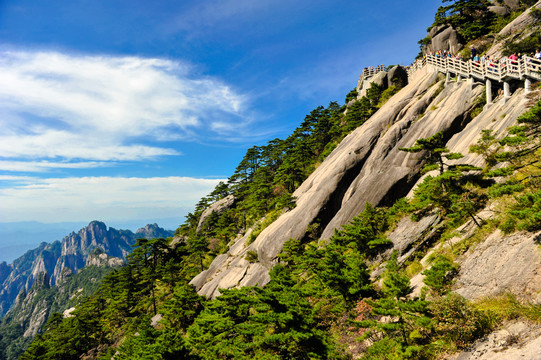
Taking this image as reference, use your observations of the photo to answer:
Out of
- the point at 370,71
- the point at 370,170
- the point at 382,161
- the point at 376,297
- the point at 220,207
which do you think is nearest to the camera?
the point at 376,297

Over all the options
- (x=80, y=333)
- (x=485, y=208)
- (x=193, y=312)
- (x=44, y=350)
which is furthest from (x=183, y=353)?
(x=44, y=350)

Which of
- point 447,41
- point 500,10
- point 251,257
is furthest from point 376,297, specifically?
point 500,10

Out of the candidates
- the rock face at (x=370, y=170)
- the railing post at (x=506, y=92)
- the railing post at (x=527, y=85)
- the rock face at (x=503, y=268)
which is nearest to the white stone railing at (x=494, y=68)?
the railing post at (x=527, y=85)

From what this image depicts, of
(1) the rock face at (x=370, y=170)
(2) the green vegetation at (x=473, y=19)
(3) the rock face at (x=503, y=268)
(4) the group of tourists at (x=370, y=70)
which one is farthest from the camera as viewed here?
(4) the group of tourists at (x=370, y=70)

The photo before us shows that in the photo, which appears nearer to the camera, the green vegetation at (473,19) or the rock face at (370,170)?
the rock face at (370,170)

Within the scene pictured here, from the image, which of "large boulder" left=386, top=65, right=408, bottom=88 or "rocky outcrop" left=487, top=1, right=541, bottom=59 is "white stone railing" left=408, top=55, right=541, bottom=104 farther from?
"large boulder" left=386, top=65, right=408, bottom=88

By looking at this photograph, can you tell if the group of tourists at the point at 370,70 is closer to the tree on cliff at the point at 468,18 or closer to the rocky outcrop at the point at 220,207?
the tree on cliff at the point at 468,18

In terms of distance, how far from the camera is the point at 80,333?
38.9m

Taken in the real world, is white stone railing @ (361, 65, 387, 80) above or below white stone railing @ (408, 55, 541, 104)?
above

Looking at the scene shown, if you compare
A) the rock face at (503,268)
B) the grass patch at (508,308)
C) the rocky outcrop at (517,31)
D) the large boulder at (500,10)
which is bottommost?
the grass patch at (508,308)

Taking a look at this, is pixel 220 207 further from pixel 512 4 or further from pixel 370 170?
pixel 512 4

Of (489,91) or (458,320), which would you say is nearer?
(458,320)

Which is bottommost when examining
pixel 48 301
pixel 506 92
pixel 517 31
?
pixel 48 301

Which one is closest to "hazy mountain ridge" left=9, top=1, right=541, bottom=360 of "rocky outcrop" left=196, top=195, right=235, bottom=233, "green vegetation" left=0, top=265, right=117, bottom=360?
"rocky outcrop" left=196, top=195, right=235, bottom=233
